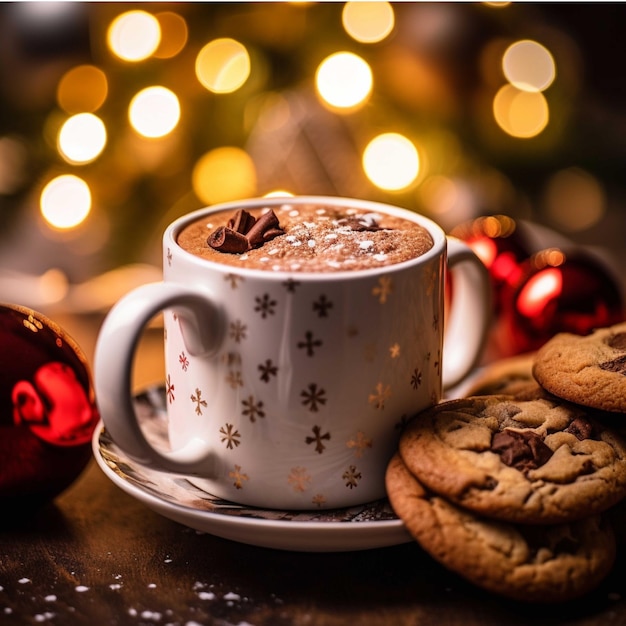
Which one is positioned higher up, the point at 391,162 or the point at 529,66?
the point at 529,66

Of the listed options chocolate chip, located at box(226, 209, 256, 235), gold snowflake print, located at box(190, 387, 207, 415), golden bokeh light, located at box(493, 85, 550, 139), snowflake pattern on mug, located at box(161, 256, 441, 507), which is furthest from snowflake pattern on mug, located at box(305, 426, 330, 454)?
golden bokeh light, located at box(493, 85, 550, 139)

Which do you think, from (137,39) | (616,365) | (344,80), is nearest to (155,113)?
(137,39)

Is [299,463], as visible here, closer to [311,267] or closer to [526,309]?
[311,267]

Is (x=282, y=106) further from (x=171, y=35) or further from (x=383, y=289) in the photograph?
(x=383, y=289)

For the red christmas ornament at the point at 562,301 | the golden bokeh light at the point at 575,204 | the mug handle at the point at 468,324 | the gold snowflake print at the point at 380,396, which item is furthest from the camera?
the golden bokeh light at the point at 575,204

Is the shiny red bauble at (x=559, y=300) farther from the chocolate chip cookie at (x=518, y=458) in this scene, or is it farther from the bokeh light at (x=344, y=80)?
the bokeh light at (x=344, y=80)

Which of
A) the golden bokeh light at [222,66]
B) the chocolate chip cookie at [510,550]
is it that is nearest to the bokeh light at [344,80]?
the golden bokeh light at [222,66]
